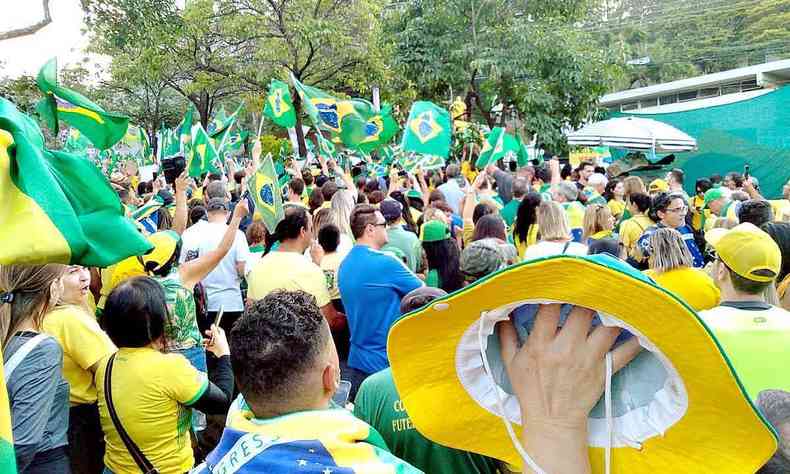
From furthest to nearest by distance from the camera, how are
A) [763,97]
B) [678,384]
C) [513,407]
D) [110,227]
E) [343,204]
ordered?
[763,97] → [343,204] → [110,227] → [513,407] → [678,384]

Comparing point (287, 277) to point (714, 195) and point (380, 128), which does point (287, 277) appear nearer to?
point (380, 128)

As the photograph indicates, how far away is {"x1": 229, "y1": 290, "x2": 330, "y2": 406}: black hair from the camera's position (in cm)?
169

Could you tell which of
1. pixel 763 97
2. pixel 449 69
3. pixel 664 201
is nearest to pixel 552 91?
pixel 449 69

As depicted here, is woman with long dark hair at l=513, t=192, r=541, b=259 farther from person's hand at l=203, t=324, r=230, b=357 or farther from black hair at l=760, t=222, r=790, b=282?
person's hand at l=203, t=324, r=230, b=357

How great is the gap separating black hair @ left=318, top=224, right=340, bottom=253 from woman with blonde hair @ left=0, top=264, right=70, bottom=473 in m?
2.54

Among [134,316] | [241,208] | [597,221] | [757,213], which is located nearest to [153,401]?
[134,316]

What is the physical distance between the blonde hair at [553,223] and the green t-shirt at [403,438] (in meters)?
3.05

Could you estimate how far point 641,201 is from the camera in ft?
22.5

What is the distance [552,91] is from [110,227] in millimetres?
15754

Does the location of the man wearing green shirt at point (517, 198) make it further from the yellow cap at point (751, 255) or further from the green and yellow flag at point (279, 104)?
the green and yellow flag at point (279, 104)

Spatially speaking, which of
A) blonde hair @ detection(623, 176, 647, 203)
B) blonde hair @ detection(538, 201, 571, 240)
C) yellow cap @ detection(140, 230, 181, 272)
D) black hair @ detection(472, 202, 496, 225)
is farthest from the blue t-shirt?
blonde hair @ detection(623, 176, 647, 203)

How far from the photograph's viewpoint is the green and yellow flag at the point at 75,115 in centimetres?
385

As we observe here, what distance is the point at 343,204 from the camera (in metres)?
5.89

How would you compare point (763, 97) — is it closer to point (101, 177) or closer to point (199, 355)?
point (199, 355)
